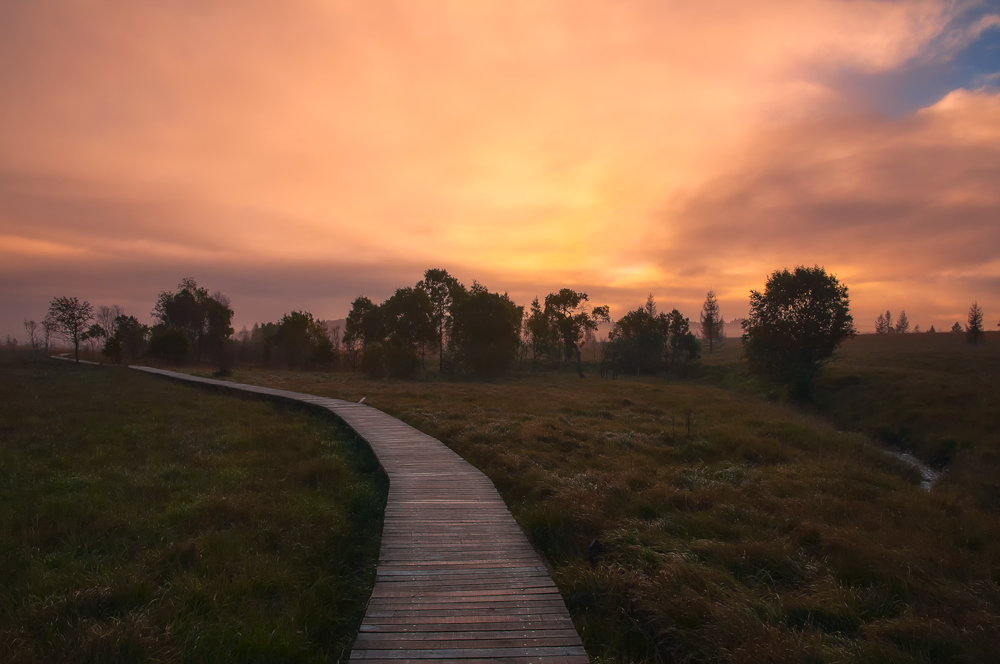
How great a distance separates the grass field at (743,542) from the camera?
14.7 feet

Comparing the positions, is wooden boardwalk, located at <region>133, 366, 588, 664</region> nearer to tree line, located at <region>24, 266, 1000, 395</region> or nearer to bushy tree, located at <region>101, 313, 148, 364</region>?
tree line, located at <region>24, 266, 1000, 395</region>

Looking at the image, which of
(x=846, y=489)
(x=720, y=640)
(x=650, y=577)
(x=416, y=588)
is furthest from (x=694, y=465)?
(x=416, y=588)

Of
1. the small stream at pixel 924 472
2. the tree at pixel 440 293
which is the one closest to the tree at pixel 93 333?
the tree at pixel 440 293

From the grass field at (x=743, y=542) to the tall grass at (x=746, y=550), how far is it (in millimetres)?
22

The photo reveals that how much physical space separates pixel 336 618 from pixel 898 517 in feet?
27.8

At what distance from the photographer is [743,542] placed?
638 centimetres

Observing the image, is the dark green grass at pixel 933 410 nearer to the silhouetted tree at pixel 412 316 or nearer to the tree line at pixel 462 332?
the tree line at pixel 462 332

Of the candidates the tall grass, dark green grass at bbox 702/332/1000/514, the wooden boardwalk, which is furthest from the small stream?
the wooden boardwalk

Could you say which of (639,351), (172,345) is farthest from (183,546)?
(172,345)

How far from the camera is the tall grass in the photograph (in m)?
4.46

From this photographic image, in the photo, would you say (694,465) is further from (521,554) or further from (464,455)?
(521,554)

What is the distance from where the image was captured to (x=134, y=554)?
6.18 meters

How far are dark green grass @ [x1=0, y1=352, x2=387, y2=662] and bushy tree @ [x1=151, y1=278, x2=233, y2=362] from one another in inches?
2389

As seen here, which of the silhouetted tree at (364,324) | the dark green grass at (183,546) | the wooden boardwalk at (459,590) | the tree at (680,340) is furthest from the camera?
the silhouetted tree at (364,324)
